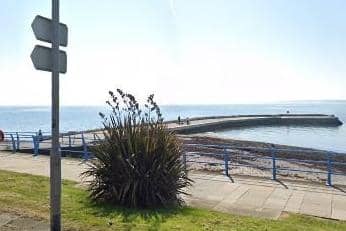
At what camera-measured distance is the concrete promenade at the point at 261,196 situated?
927 cm

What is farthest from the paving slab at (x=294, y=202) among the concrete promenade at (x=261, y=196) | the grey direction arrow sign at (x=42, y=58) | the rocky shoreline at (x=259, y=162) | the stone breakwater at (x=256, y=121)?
the stone breakwater at (x=256, y=121)

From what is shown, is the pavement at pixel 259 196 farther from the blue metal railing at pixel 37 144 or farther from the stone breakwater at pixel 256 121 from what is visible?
the stone breakwater at pixel 256 121

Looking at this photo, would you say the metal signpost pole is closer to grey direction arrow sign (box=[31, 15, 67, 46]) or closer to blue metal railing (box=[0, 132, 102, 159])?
grey direction arrow sign (box=[31, 15, 67, 46])

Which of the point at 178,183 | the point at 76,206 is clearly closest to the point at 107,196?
the point at 76,206

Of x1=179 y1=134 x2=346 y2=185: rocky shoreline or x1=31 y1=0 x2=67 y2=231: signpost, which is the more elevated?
x1=31 y1=0 x2=67 y2=231: signpost

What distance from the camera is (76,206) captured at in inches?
331

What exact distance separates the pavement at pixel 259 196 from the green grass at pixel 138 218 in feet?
2.22

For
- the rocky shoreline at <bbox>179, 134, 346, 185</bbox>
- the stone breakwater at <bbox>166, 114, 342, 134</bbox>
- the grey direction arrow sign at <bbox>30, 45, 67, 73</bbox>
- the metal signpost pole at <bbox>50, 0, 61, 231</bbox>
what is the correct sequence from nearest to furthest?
the grey direction arrow sign at <bbox>30, 45, 67, 73</bbox> → the metal signpost pole at <bbox>50, 0, 61, 231</bbox> → the rocky shoreline at <bbox>179, 134, 346, 185</bbox> → the stone breakwater at <bbox>166, 114, 342, 134</bbox>

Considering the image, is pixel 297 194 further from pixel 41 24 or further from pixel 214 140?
pixel 214 140

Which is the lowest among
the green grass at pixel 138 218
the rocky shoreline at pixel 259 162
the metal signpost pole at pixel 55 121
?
the rocky shoreline at pixel 259 162

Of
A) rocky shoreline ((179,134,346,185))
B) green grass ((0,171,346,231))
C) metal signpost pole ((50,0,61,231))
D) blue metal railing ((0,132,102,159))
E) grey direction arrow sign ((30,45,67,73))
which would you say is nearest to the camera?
grey direction arrow sign ((30,45,67,73))

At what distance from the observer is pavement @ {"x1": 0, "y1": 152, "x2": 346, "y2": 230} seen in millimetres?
9188

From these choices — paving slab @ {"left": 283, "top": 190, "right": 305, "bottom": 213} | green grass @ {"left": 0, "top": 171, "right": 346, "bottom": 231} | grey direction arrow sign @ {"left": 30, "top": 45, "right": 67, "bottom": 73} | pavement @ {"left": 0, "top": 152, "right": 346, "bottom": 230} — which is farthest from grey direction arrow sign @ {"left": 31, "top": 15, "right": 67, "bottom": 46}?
paving slab @ {"left": 283, "top": 190, "right": 305, "bottom": 213}

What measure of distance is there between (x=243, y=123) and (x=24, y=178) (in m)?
69.4
